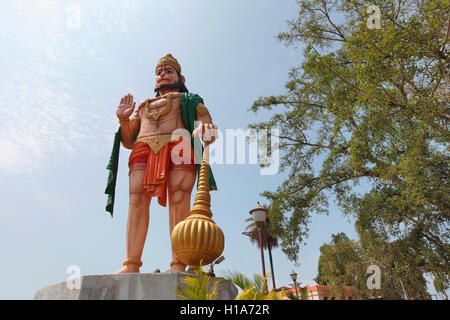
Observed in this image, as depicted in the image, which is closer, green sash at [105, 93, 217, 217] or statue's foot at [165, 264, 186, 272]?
statue's foot at [165, 264, 186, 272]

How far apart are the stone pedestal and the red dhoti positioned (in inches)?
→ 62.6

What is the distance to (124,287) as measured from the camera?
2799 millimetres

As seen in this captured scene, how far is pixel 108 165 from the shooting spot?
15.7 ft

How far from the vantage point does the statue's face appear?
528 centimetres

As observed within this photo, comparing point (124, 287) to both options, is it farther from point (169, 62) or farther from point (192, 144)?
point (169, 62)

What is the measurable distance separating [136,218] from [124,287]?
154cm

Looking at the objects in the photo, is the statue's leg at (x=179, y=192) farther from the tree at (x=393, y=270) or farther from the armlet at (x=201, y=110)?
the tree at (x=393, y=270)

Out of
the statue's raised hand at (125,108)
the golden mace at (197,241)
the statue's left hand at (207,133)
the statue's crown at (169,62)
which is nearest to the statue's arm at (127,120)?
the statue's raised hand at (125,108)

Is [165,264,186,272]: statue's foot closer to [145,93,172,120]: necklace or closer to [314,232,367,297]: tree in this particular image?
[145,93,172,120]: necklace

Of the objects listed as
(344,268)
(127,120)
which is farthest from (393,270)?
(127,120)

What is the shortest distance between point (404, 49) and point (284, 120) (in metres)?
4.79

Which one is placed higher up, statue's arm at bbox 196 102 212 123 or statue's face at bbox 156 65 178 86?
statue's face at bbox 156 65 178 86
